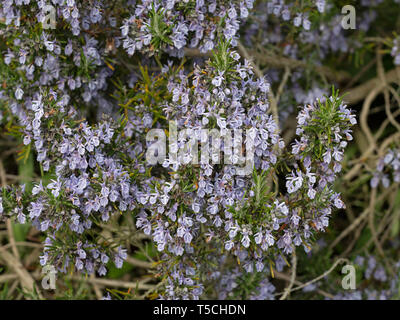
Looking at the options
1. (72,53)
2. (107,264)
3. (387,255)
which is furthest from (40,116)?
(387,255)

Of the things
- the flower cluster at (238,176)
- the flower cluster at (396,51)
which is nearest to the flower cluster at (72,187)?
the flower cluster at (238,176)

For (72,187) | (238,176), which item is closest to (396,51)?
(238,176)

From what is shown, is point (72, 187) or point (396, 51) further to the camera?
point (396, 51)

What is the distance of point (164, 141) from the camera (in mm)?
1637

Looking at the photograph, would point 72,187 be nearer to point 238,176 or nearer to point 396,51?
point 238,176

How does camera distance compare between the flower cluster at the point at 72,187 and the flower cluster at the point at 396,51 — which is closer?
the flower cluster at the point at 72,187

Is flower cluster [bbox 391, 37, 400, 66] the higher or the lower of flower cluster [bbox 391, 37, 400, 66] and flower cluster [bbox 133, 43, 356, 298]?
the higher

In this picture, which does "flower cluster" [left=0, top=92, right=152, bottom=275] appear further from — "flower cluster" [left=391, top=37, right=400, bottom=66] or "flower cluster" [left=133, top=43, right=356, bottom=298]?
"flower cluster" [left=391, top=37, right=400, bottom=66]

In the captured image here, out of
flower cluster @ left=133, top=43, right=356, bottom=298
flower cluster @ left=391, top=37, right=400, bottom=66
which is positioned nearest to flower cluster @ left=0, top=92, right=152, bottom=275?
flower cluster @ left=133, top=43, right=356, bottom=298

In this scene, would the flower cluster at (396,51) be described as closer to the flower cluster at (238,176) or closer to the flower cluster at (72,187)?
the flower cluster at (238,176)

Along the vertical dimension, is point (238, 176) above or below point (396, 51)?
below

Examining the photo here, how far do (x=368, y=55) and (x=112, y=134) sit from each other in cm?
178

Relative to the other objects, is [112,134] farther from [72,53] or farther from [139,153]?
[72,53]
